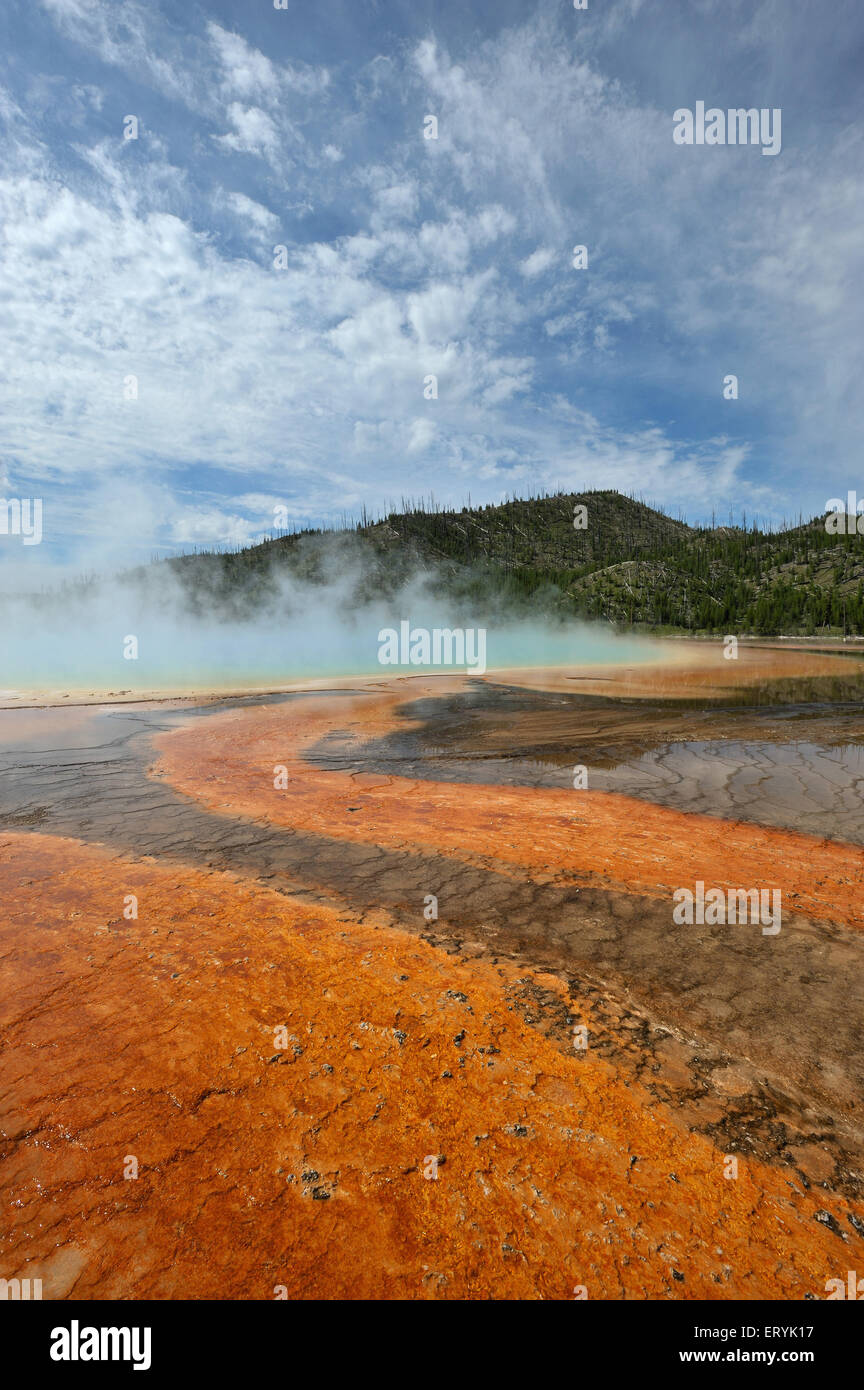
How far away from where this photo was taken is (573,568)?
136875 millimetres

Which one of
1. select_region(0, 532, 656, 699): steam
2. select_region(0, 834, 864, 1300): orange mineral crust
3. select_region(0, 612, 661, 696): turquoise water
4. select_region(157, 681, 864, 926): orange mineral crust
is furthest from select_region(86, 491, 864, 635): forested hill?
select_region(0, 834, 864, 1300): orange mineral crust

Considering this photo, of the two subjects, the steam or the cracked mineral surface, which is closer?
the cracked mineral surface

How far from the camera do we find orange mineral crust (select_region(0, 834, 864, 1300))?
2.20m

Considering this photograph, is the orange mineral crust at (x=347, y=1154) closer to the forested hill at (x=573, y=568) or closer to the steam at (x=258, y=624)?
the steam at (x=258, y=624)

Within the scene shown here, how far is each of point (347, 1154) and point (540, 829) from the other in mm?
4985

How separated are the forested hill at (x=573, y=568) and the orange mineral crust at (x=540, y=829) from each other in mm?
85794

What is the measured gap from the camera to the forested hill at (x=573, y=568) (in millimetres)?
93000

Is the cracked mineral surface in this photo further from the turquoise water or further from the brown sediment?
the turquoise water

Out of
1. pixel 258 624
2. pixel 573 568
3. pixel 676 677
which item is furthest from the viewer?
pixel 573 568

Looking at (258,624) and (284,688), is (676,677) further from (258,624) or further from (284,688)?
(258,624)

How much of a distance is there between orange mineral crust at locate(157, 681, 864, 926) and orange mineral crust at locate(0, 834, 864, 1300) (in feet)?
7.86

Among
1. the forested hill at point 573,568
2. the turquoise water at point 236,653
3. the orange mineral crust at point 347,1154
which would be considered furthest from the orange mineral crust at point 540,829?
the forested hill at point 573,568

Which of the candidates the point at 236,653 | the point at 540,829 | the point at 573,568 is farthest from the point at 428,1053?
the point at 573,568
